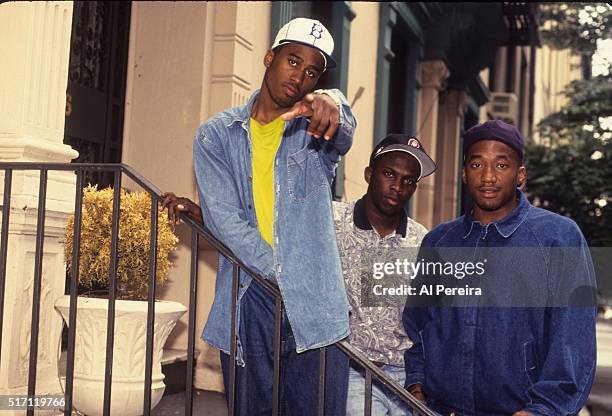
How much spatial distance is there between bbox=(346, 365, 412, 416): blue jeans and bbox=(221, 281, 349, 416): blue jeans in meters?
0.29

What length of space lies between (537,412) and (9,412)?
2.72 m

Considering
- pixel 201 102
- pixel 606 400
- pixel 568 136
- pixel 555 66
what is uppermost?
pixel 555 66

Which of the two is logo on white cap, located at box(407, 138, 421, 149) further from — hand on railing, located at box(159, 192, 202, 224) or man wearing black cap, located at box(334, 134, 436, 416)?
hand on railing, located at box(159, 192, 202, 224)

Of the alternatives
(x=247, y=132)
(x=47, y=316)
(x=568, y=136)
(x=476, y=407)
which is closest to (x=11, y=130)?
(x=47, y=316)

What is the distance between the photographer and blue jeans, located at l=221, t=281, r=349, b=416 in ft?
10.9

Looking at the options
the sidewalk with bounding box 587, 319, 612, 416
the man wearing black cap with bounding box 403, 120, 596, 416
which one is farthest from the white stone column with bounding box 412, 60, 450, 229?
the man wearing black cap with bounding box 403, 120, 596, 416

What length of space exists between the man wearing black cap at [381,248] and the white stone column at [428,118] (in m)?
9.37

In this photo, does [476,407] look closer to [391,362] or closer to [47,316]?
[391,362]

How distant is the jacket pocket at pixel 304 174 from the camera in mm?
3209

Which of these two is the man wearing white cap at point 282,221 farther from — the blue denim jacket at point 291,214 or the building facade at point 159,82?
the building facade at point 159,82

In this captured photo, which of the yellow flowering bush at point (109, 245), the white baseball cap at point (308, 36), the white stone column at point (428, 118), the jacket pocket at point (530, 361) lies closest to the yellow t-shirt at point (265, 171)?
the white baseball cap at point (308, 36)

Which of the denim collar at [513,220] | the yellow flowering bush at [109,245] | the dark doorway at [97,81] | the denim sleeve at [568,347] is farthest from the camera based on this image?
the dark doorway at [97,81]

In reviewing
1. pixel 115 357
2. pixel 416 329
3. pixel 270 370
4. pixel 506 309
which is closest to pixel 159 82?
pixel 115 357

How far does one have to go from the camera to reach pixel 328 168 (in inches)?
132
